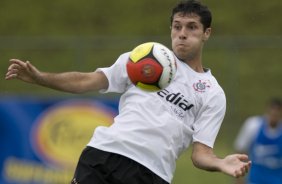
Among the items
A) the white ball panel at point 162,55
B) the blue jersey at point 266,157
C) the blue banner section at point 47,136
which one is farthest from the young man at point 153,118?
the blue banner section at point 47,136

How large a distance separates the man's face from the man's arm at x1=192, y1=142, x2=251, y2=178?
2.29 ft

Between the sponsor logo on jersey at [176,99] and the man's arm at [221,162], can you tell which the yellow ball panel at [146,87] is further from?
the man's arm at [221,162]

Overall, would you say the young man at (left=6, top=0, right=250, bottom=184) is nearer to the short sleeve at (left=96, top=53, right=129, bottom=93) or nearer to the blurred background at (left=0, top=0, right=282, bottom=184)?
the short sleeve at (left=96, top=53, right=129, bottom=93)

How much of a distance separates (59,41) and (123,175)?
13339 millimetres

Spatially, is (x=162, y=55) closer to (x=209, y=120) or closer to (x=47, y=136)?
(x=209, y=120)

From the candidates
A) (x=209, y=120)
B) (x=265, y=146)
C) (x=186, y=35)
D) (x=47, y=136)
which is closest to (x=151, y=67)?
(x=186, y=35)

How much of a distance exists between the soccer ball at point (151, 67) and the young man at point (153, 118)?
0.35 ft

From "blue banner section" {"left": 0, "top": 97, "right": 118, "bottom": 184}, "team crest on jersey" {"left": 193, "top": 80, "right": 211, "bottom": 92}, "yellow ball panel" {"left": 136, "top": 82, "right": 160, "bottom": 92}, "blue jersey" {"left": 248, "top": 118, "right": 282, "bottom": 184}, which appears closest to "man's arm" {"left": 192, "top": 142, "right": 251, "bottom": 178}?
"team crest on jersey" {"left": 193, "top": 80, "right": 211, "bottom": 92}

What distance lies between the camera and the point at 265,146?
1187 cm

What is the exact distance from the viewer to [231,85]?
57.0 feet

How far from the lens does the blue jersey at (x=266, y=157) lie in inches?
451

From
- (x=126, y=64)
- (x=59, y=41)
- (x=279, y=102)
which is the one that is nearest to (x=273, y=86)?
(x=59, y=41)

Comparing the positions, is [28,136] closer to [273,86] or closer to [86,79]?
[86,79]

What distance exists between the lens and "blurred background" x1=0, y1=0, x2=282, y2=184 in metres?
12.3
